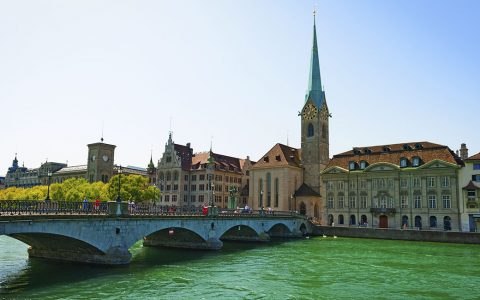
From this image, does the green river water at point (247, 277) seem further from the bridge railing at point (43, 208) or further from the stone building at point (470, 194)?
the stone building at point (470, 194)

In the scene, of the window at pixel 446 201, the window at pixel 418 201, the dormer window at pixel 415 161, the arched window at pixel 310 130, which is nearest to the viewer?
the window at pixel 446 201

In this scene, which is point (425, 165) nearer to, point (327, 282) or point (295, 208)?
point (295, 208)

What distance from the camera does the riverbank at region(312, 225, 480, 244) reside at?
61.5 meters

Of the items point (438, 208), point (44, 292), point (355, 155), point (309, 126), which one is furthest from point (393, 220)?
point (44, 292)

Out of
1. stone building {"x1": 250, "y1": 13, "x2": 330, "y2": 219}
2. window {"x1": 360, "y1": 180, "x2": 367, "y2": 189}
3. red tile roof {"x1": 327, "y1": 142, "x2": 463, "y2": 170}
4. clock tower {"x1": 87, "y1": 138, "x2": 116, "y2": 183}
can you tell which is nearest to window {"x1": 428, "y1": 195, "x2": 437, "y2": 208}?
red tile roof {"x1": 327, "y1": 142, "x2": 463, "y2": 170}

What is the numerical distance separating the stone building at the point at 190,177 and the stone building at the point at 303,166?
1083 cm

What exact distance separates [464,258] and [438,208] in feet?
99.0

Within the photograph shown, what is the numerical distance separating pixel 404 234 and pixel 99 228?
163ft

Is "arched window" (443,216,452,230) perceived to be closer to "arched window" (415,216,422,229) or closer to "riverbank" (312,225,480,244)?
"arched window" (415,216,422,229)

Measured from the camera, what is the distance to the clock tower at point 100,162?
12188 centimetres

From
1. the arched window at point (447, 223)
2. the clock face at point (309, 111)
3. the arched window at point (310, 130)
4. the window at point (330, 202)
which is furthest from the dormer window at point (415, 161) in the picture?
the clock face at point (309, 111)

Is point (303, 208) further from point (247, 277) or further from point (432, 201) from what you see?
point (247, 277)

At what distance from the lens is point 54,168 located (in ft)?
521

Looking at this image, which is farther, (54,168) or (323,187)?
(54,168)
